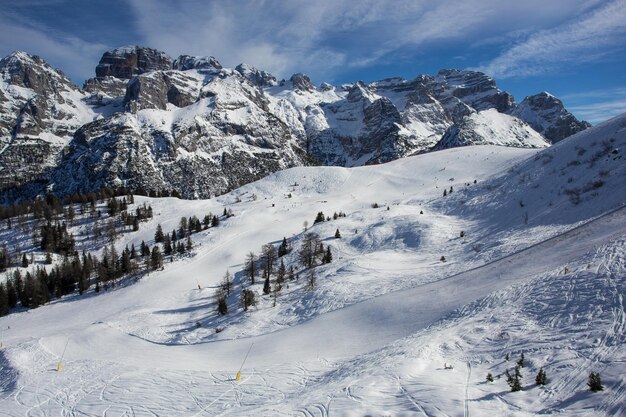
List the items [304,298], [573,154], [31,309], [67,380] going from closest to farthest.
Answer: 1. [67,380]
2. [304,298]
3. [573,154]
4. [31,309]

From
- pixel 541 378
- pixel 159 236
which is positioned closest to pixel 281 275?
pixel 541 378

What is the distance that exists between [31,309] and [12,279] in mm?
15312

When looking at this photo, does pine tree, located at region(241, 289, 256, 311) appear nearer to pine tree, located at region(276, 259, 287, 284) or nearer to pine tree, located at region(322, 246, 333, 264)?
pine tree, located at region(276, 259, 287, 284)

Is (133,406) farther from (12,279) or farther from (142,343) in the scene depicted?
(12,279)

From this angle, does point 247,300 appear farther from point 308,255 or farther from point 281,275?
point 308,255

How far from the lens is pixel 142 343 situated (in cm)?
3641

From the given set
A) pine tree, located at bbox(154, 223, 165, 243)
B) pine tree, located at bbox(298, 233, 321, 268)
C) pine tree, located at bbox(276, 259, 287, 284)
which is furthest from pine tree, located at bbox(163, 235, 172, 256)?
pine tree, located at bbox(276, 259, 287, 284)

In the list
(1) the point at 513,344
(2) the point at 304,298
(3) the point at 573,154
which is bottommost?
(2) the point at 304,298

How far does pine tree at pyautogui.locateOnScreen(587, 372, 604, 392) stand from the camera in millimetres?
11917

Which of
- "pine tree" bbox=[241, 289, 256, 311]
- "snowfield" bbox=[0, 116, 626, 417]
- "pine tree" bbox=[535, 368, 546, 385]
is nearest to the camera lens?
"pine tree" bbox=[535, 368, 546, 385]

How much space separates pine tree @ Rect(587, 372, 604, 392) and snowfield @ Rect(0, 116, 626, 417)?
25cm

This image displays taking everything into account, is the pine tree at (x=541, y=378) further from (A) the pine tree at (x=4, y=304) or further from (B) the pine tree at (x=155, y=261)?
(A) the pine tree at (x=4, y=304)

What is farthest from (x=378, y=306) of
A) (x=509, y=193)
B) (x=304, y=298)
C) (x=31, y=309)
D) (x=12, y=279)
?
(x=12, y=279)

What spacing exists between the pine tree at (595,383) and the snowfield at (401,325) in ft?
0.81
